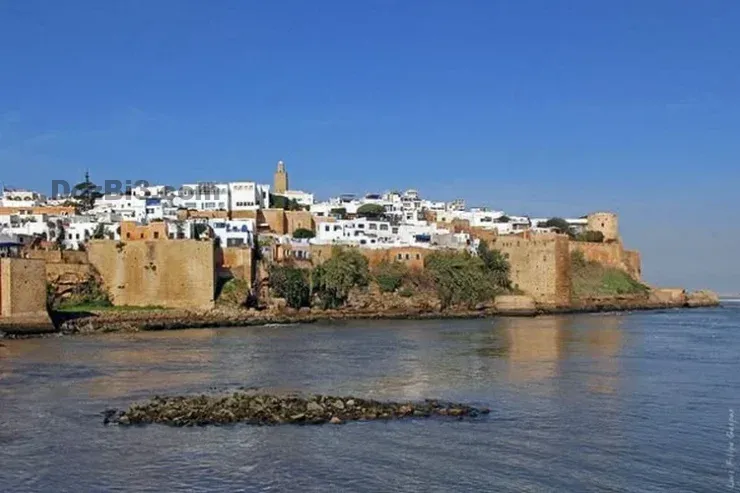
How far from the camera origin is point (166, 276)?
3325 cm

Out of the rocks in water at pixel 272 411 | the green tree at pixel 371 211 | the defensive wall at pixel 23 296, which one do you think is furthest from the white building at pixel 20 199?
the rocks in water at pixel 272 411

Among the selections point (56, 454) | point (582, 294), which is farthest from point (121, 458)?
point (582, 294)

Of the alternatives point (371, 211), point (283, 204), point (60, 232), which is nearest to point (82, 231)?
point (60, 232)

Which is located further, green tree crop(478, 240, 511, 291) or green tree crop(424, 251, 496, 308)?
green tree crop(478, 240, 511, 291)

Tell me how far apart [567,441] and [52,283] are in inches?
1001

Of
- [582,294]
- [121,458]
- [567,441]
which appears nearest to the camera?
[121,458]

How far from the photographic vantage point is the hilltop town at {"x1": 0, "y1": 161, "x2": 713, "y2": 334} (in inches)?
1308

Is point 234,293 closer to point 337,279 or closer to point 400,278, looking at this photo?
point 337,279

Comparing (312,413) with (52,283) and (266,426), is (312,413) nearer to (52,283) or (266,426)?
(266,426)

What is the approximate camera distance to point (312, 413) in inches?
497

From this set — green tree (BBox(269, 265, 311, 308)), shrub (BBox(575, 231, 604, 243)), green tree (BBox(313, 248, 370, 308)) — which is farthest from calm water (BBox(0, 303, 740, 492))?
shrub (BBox(575, 231, 604, 243))

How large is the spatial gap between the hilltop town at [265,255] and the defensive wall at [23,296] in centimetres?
4

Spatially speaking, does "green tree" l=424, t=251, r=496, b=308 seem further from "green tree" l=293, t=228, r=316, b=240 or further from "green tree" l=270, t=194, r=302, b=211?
"green tree" l=270, t=194, r=302, b=211

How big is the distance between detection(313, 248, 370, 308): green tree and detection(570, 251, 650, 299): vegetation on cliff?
13.7 meters
